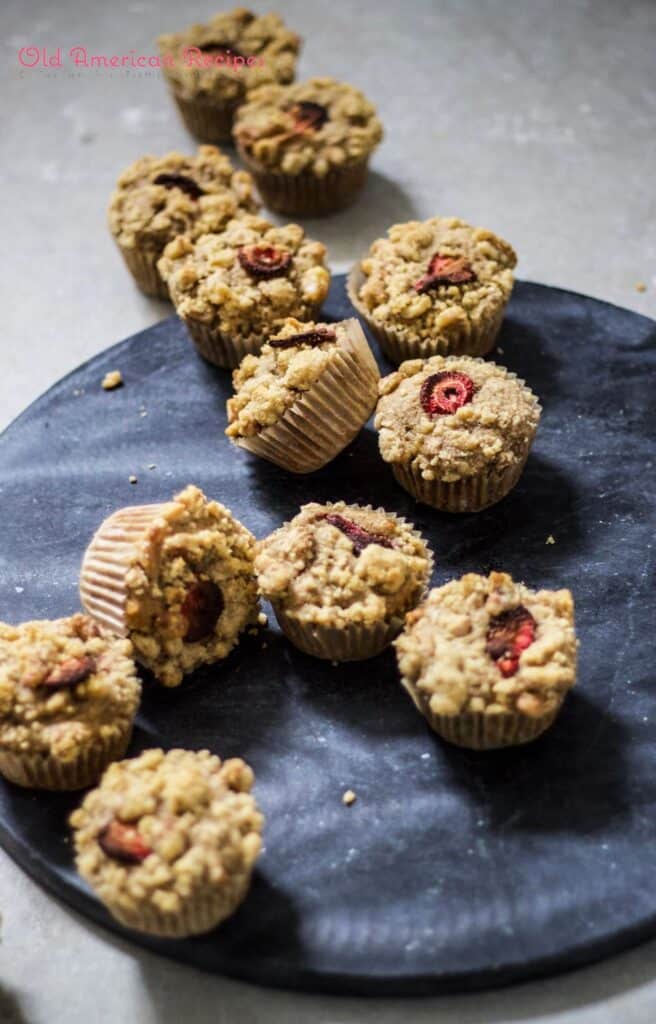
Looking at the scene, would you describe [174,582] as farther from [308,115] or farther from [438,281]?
[308,115]

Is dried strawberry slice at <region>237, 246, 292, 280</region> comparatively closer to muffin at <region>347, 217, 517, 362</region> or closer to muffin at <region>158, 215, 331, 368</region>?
muffin at <region>158, 215, 331, 368</region>

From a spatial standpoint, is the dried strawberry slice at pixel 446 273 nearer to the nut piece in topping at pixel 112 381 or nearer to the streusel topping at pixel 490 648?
the nut piece in topping at pixel 112 381

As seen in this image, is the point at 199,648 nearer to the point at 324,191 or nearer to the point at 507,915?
the point at 507,915

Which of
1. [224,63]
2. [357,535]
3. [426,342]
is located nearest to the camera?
[357,535]

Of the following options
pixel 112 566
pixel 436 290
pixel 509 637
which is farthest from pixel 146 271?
pixel 509 637

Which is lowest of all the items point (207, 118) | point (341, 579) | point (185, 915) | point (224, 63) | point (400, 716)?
point (400, 716)

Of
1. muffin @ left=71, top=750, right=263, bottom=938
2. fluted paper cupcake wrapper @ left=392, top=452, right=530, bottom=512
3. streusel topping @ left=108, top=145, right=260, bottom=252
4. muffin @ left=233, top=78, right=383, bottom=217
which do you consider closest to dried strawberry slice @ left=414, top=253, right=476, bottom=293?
fluted paper cupcake wrapper @ left=392, top=452, right=530, bottom=512

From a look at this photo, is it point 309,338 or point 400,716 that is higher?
point 309,338
